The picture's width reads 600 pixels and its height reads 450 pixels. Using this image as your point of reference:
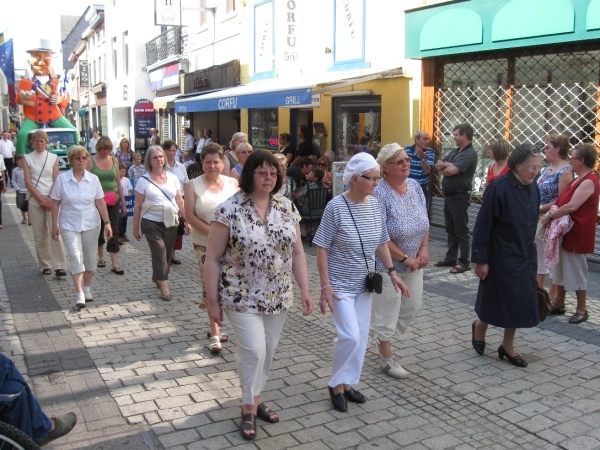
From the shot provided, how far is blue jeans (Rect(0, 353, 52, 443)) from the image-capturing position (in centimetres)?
323

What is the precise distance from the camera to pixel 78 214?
6699 mm

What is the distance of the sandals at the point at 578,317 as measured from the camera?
5.96 meters

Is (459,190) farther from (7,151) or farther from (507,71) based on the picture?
(7,151)

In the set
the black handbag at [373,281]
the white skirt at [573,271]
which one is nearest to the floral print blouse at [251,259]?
the black handbag at [373,281]

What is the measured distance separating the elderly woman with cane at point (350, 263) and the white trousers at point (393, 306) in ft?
1.07

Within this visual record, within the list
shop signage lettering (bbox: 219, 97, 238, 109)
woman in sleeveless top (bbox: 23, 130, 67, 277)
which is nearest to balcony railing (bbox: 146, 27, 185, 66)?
shop signage lettering (bbox: 219, 97, 238, 109)

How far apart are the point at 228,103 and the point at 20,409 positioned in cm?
1062

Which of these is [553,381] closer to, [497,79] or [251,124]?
[497,79]

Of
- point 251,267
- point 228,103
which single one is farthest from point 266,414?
point 228,103

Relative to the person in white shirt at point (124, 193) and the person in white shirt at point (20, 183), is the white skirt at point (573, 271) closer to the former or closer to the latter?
the person in white shirt at point (20, 183)

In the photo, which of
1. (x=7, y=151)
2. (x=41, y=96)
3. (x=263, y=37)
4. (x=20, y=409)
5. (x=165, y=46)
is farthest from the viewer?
(x=165, y=46)

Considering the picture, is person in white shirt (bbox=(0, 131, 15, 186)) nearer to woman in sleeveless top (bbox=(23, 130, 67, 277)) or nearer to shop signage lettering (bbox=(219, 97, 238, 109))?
shop signage lettering (bbox=(219, 97, 238, 109))

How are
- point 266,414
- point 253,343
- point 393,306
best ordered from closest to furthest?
point 253,343 → point 266,414 → point 393,306

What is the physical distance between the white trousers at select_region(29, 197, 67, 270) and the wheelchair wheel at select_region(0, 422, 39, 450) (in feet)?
17.4
